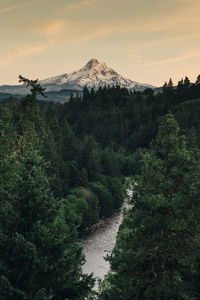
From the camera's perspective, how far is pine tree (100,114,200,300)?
17.6 meters

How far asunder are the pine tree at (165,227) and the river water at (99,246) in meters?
26.4

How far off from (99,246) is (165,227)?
136 feet

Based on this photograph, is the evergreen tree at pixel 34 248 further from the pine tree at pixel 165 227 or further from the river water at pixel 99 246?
the river water at pixel 99 246

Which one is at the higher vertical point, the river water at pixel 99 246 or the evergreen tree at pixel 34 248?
the evergreen tree at pixel 34 248

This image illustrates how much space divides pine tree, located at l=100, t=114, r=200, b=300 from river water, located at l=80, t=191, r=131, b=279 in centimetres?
2644

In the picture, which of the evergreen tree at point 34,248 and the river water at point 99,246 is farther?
the river water at point 99,246

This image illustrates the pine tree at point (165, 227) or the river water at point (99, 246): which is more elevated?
the pine tree at point (165, 227)

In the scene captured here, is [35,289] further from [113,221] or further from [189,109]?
[189,109]

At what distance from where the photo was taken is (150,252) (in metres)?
18.5

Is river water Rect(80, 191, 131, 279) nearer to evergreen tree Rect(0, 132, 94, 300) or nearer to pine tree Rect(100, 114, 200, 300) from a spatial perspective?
pine tree Rect(100, 114, 200, 300)

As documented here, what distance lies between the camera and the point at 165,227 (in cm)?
1833

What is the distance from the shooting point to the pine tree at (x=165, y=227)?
17.6 meters

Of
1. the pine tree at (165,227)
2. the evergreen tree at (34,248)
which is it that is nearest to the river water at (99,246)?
the pine tree at (165,227)

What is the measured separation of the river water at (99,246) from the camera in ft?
162
